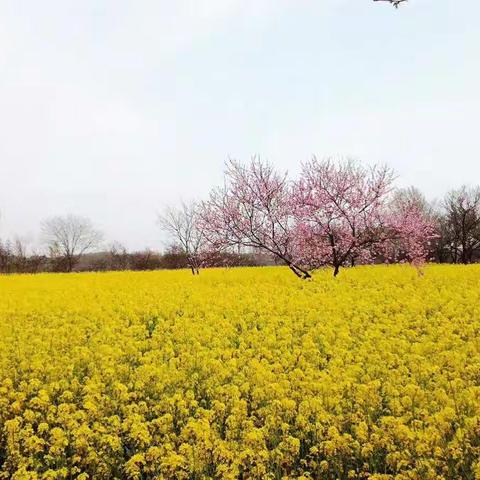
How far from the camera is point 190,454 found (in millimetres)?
5191

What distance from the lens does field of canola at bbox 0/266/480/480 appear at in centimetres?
518

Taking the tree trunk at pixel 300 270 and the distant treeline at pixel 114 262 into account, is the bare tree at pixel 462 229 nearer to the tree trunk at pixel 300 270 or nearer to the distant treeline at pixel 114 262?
the distant treeline at pixel 114 262

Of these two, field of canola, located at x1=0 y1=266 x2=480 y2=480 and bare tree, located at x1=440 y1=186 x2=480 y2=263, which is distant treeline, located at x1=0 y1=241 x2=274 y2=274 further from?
field of canola, located at x1=0 y1=266 x2=480 y2=480

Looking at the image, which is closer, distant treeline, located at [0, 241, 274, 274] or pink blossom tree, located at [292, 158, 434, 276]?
pink blossom tree, located at [292, 158, 434, 276]

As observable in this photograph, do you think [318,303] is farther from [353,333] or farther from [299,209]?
[299,209]

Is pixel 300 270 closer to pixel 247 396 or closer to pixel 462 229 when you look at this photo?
pixel 247 396

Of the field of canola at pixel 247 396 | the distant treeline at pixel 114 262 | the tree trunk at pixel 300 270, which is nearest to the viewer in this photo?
the field of canola at pixel 247 396

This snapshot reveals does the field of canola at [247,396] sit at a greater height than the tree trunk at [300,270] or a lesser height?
lesser

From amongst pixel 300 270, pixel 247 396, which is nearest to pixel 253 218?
pixel 300 270

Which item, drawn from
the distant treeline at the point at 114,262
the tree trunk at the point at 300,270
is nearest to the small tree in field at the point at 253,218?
the tree trunk at the point at 300,270

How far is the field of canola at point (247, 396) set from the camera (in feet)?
17.0

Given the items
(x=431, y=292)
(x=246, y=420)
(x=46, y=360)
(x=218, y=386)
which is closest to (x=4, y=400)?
(x=46, y=360)

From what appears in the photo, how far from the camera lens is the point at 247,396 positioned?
6.65 m

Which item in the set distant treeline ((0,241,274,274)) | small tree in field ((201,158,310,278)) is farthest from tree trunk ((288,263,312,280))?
distant treeline ((0,241,274,274))
